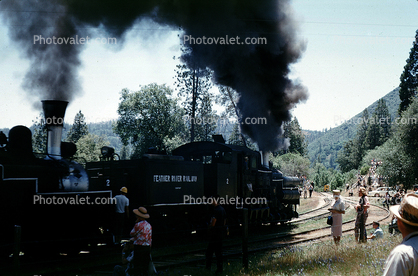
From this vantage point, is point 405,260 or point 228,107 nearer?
point 405,260

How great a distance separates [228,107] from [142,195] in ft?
96.4

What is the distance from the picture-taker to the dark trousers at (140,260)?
6312 mm

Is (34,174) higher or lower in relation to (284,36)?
lower

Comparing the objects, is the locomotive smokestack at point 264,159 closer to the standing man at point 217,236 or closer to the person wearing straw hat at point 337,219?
the person wearing straw hat at point 337,219

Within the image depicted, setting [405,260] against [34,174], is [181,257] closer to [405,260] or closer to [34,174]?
[34,174]

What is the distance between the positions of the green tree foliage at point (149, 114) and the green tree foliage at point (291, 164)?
73.5 feet

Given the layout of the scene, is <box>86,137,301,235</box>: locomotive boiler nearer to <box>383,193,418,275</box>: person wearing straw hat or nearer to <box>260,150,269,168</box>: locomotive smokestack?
<box>260,150,269,168</box>: locomotive smokestack

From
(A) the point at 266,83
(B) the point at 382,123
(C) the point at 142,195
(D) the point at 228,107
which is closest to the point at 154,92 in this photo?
(D) the point at 228,107

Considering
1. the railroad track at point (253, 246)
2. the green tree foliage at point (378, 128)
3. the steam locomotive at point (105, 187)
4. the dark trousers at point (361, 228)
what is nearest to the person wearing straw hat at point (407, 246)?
the steam locomotive at point (105, 187)

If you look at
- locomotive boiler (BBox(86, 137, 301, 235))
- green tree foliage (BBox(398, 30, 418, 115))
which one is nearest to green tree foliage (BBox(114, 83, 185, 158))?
green tree foliage (BBox(398, 30, 418, 115))

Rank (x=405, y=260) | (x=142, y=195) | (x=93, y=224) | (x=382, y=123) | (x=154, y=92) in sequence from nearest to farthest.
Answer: (x=405, y=260) < (x=93, y=224) < (x=142, y=195) < (x=154, y=92) < (x=382, y=123)

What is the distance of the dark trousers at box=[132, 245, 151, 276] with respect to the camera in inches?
249

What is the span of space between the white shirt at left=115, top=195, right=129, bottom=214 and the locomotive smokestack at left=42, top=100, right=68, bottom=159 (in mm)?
2084

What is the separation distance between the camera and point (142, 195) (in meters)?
11.3
